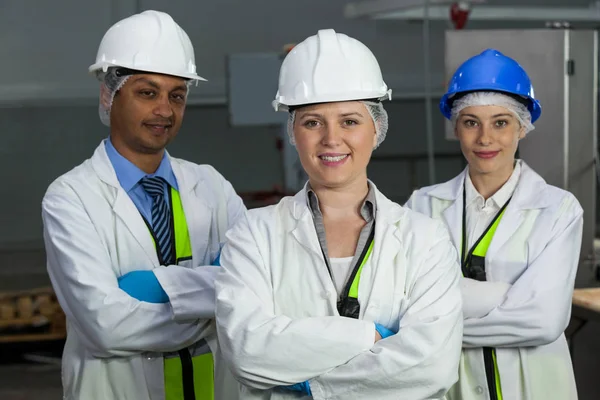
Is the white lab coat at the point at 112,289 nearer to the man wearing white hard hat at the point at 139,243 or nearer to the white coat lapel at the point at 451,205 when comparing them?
the man wearing white hard hat at the point at 139,243

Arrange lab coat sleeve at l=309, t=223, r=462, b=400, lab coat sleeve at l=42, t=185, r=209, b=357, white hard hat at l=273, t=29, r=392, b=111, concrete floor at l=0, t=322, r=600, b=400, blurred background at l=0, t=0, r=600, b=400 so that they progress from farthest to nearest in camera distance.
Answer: blurred background at l=0, t=0, r=600, b=400 < concrete floor at l=0, t=322, r=600, b=400 < lab coat sleeve at l=42, t=185, r=209, b=357 < white hard hat at l=273, t=29, r=392, b=111 < lab coat sleeve at l=309, t=223, r=462, b=400

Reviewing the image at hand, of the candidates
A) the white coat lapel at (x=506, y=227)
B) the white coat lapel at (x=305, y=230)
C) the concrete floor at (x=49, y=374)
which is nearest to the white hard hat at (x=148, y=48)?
the white coat lapel at (x=305, y=230)

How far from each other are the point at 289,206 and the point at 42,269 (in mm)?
5946

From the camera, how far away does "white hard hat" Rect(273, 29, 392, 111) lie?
162 centimetres

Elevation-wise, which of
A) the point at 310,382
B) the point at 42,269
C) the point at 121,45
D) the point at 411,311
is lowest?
the point at 42,269

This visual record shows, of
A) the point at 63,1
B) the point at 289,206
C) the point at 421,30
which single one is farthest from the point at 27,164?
the point at 289,206

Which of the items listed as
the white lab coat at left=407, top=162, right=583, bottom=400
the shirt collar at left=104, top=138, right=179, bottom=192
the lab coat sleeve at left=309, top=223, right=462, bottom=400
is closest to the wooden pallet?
the shirt collar at left=104, top=138, right=179, bottom=192

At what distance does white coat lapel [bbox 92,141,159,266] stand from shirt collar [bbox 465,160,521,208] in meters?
0.84

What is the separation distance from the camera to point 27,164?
298 inches

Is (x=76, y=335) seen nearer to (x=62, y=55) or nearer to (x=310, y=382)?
(x=310, y=382)

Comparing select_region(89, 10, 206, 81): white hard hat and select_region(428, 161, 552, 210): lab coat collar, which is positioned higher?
select_region(89, 10, 206, 81): white hard hat

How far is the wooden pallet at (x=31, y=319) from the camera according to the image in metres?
5.33

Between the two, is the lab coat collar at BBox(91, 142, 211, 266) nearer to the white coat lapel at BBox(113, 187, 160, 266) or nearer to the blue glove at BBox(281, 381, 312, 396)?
the white coat lapel at BBox(113, 187, 160, 266)

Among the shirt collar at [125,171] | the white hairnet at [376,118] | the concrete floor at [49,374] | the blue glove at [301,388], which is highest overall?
the white hairnet at [376,118]
